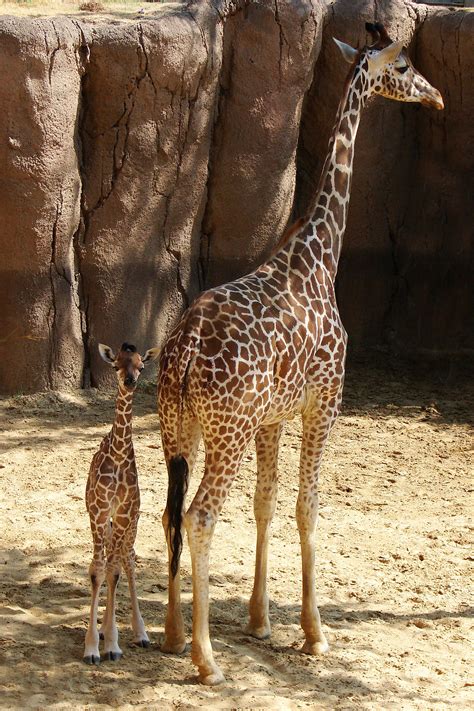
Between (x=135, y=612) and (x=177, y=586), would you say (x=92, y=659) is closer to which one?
(x=135, y=612)

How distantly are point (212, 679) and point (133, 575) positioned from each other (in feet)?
1.94

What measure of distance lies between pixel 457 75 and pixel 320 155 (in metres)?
1.39

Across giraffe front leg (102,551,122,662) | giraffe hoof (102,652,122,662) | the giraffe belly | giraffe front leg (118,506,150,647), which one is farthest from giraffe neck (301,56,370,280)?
giraffe hoof (102,652,122,662)

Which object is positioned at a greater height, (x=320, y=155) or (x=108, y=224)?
(x=320, y=155)

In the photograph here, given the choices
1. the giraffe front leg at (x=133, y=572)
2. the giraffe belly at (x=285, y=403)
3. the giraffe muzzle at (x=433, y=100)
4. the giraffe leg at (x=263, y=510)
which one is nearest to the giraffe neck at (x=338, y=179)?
the giraffe muzzle at (x=433, y=100)

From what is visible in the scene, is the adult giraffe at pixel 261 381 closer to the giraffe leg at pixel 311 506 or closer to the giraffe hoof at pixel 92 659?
the giraffe leg at pixel 311 506

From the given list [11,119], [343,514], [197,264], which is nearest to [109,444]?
[343,514]

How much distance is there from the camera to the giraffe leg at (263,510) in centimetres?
557

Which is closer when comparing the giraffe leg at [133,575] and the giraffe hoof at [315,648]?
the giraffe leg at [133,575]

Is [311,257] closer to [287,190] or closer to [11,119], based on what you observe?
[11,119]

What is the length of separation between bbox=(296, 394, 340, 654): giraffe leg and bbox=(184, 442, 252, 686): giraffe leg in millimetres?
652

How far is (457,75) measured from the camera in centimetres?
1018

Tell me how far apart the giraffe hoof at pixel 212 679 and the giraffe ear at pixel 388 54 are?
3.29 m

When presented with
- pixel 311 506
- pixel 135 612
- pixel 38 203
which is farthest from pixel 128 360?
pixel 38 203
